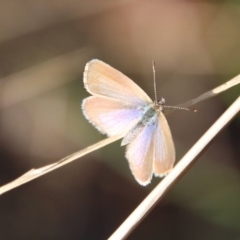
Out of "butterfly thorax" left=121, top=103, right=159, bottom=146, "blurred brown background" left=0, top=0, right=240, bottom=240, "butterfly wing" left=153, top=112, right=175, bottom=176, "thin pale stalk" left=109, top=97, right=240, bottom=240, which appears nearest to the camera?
"thin pale stalk" left=109, top=97, right=240, bottom=240

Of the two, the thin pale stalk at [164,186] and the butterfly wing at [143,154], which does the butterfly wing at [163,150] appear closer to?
the butterfly wing at [143,154]

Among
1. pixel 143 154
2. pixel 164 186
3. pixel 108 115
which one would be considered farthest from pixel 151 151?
pixel 164 186

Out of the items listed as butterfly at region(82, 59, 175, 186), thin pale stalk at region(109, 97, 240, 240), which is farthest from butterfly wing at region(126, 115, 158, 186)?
thin pale stalk at region(109, 97, 240, 240)

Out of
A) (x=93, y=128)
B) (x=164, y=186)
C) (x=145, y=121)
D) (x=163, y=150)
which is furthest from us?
(x=93, y=128)

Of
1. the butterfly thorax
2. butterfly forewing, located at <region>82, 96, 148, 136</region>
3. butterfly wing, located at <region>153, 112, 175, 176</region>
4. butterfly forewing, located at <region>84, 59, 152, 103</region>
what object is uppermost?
butterfly forewing, located at <region>84, 59, 152, 103</region>

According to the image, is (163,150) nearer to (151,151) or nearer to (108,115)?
(151,151)

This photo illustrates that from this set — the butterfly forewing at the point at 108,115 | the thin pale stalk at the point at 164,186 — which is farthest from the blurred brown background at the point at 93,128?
the thin pale stalk at the point at 164,186

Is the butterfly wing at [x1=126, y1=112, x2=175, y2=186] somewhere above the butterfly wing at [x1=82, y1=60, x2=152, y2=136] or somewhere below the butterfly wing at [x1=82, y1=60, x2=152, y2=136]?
below

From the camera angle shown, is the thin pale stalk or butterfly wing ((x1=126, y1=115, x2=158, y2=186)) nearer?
the thin pale stalk

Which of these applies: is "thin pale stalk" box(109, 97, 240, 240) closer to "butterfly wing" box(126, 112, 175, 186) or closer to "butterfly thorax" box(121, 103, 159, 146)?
"butterfly wing" box(126, 112, 175, 186)
